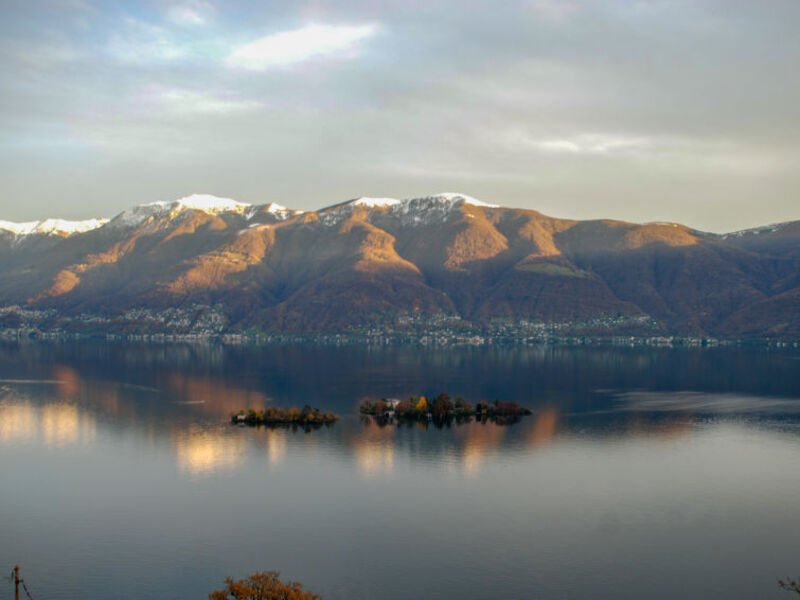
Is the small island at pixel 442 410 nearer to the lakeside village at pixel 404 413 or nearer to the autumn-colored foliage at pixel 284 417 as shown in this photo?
the lakeside village at pixel 404 413

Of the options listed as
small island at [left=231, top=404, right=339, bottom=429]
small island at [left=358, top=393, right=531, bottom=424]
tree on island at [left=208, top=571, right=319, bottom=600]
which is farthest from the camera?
small island at [left=358, top=393, right=531, bottom=424]

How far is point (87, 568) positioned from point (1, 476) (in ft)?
67.7

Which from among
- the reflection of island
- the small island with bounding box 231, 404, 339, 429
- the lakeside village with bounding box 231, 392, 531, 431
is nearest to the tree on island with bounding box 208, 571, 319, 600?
the lakeside village with bounding box 231, 392, 531, 431

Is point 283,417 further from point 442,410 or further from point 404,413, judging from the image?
point 442,410

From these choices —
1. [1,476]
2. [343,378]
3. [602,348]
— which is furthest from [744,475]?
[602,348]

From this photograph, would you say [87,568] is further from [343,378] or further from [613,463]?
[343,378]

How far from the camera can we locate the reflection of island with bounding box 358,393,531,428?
7781cm

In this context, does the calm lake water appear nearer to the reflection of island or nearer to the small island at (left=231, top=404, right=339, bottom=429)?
the small island at (left=231, top=404, right=339, bottom=429)

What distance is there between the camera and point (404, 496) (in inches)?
1966

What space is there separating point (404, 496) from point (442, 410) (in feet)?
96.9

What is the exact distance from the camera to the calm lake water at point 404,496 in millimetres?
37562

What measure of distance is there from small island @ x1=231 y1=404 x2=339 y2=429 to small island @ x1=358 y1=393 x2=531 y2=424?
5.47m

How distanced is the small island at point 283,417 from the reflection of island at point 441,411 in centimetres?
549

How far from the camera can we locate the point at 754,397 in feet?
306
